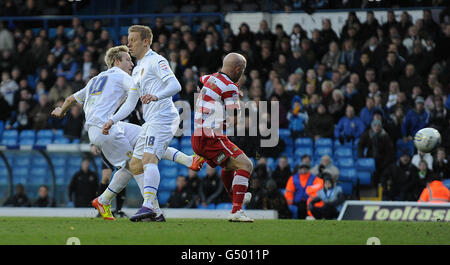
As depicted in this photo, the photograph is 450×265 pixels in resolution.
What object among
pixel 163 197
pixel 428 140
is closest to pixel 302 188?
pixel 163 197

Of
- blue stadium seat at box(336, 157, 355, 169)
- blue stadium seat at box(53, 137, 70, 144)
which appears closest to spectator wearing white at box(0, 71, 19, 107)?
blue stadium seat at box(53, 137, 70, 144)

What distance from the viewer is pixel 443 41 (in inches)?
768

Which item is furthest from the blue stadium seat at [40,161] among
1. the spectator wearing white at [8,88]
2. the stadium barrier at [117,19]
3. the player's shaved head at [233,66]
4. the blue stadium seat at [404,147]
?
the player's shaved head at [233,66]

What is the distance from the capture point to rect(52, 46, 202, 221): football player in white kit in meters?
11.1

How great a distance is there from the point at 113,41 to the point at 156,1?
13.0ft

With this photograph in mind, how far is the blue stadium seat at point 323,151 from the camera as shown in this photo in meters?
18.3

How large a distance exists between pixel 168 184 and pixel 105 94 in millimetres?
7293

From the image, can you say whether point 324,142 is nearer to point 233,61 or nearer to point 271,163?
point 271,163

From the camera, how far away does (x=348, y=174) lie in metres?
17.8

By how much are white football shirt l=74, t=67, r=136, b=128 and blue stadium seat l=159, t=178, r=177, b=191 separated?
23.1 feet

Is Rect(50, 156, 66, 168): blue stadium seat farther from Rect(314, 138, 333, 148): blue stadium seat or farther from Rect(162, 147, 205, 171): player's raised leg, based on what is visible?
Rect(162, 147, 205, 171): player's raised leg

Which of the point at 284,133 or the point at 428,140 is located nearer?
the point at 428,140
